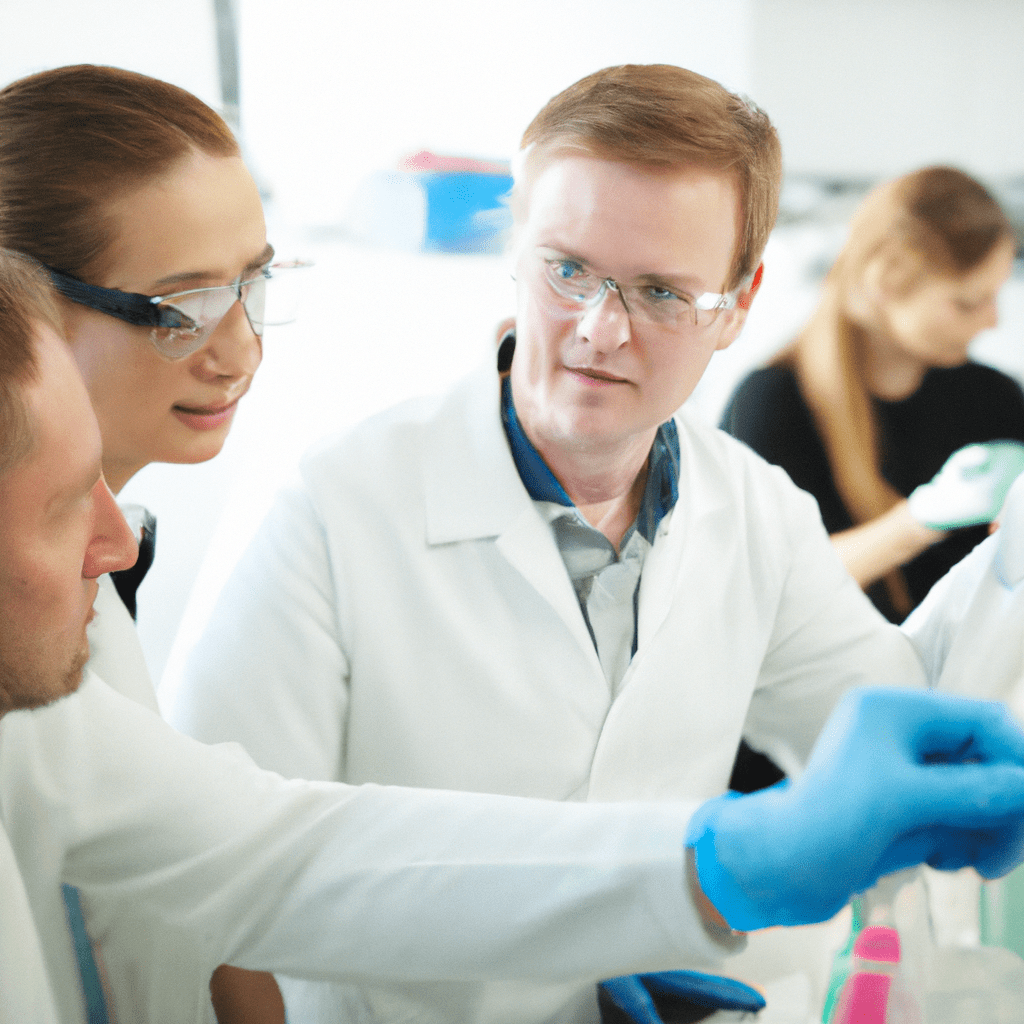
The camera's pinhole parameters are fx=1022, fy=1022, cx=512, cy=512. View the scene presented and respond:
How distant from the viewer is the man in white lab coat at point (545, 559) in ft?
3.02

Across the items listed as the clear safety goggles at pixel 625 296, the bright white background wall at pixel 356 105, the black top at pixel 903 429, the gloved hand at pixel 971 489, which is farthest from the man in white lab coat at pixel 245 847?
the black top at pixel 903 429

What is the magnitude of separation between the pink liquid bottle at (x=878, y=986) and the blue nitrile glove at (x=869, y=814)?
0.15 m

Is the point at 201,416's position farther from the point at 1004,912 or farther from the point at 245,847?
the point at 1004,912

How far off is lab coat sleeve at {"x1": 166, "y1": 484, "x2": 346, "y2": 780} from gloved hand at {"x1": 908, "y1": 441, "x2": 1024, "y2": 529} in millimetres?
904

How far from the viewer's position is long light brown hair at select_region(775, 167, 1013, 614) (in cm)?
191

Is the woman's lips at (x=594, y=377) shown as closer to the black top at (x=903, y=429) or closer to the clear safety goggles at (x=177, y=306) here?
the clear safety goggles at (x=177, y=306)

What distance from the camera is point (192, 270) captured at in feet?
2.59

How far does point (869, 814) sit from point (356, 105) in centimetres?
146

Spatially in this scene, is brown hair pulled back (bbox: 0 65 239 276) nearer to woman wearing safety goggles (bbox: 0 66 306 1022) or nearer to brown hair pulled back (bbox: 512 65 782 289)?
woman wearing safety goggles (bbox: 0 66 306 1022)

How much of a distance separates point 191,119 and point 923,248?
5.08 feet

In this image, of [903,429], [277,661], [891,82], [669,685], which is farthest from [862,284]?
[277,661]

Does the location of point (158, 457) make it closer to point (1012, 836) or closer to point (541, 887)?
point (541, 887)

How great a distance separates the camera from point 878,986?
2.48ft

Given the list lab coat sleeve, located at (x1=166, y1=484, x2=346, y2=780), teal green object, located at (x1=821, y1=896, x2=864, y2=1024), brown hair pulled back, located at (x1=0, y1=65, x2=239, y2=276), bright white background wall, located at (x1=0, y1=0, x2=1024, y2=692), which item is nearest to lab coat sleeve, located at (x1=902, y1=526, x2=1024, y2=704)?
teal green object, located at (x1=821, y1=896, x2=864, y2=1024)
